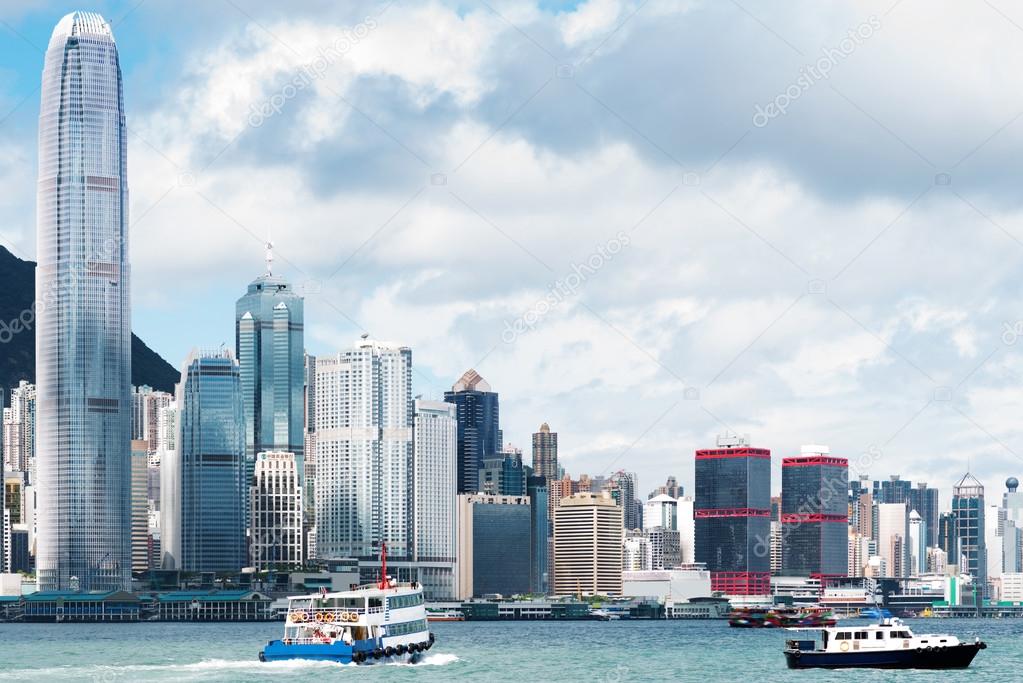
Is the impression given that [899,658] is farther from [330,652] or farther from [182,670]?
[182,670]

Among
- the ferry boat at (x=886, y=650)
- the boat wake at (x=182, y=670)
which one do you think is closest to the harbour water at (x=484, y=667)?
the boat wake at (x=182, y=670)

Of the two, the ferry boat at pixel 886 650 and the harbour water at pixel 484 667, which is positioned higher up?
the ferry boat at pixel 886 650

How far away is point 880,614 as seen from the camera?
136 metres

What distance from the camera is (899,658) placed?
127m

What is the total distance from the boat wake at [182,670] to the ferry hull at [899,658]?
102 ft

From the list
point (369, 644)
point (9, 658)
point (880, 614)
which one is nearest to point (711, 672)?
point (880, 614)

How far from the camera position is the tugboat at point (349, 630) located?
5212 inches

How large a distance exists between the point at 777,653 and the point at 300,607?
216 ft

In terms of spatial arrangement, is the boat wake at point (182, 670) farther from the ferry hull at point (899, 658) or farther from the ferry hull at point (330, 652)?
the ferry hull at point (899, 658)

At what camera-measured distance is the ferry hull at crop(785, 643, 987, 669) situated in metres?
127

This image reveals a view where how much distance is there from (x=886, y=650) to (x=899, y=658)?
104cm

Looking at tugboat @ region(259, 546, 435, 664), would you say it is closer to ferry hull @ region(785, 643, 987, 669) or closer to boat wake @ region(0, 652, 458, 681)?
boat wake @ region(0, 652, 458, 681)

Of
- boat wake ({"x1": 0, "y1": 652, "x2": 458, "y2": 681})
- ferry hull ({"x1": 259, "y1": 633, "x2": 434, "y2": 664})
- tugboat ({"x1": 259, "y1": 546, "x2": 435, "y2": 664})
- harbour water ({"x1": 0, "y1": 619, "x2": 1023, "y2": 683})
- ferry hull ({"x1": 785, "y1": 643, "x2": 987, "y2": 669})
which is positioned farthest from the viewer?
tugboat ({"x1": 259, "y1": 546, "x2": 435, "y2": 664})

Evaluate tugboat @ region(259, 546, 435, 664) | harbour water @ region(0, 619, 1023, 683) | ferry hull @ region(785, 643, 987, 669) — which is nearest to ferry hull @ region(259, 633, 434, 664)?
tugboat @ region(259, 546, 435, 664)
